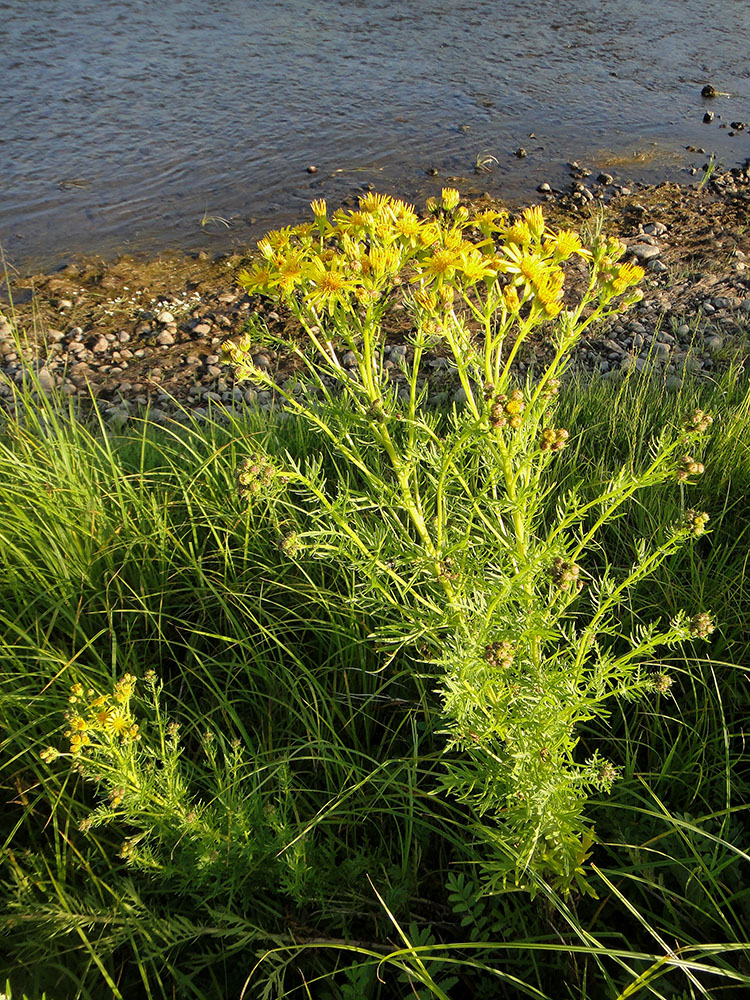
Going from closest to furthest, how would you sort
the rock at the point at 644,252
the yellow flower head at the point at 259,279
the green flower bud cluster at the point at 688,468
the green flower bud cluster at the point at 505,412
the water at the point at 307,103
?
the green flower bud cluster at the point at 505,412
the green flower bud cluster at the point at 688,468
the yellow flower head at the point at 259,279
the rock at the point at 644,252
the water at the point at 307,103

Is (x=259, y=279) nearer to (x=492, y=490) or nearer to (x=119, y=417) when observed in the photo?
(x=492, y=490)

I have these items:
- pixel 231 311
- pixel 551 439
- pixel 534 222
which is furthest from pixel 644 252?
pixel 551 439

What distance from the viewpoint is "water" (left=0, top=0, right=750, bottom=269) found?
24.9 ft

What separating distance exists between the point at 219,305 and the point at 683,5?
13309 millimetres

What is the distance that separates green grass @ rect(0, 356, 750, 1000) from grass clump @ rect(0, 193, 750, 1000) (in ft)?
0.04

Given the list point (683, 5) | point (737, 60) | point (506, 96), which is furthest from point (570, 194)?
point (683, 5)

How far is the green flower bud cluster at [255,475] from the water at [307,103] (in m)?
6.12

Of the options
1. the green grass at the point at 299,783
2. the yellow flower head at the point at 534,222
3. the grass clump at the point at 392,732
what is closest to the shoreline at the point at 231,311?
the green grass at the point at 299,783

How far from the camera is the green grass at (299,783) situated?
5.32ft

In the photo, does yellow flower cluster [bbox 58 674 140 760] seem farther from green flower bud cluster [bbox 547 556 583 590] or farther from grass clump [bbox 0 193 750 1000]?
green flower bud cluster [bbox 547 556 583 590]

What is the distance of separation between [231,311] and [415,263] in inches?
181

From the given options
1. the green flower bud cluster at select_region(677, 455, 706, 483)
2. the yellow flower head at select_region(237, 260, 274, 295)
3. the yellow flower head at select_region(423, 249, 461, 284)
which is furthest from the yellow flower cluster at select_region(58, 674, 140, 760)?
the green flower bud cluster at select_region(677, 455, 706, 483)

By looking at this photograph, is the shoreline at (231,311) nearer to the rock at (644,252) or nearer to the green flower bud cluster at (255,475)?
the rock at (644,252)

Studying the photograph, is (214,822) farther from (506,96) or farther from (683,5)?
(683,5)
